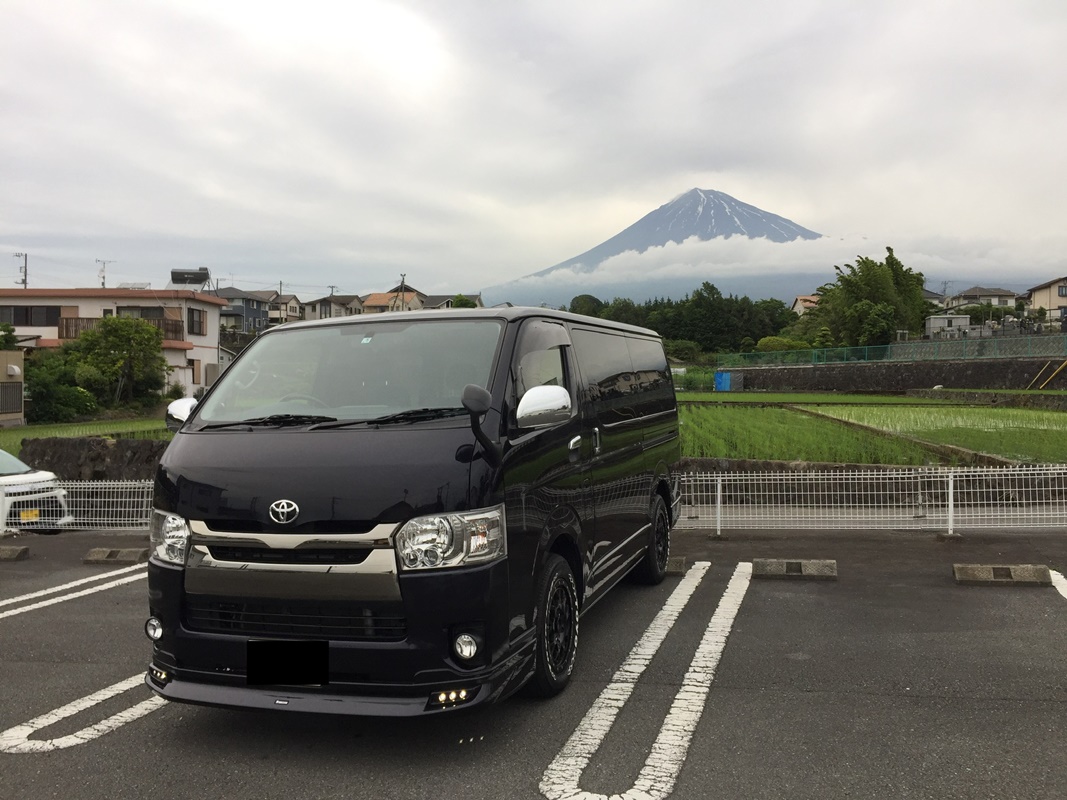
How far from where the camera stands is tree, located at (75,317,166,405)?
106 feet

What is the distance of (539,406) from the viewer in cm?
384

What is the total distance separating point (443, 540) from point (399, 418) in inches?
25.2

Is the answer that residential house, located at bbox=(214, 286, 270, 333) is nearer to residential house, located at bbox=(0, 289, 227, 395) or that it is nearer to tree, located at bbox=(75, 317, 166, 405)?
residential house, located at bbox=(0, 289, 227, 395)

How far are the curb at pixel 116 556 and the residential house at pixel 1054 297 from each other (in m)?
95.7

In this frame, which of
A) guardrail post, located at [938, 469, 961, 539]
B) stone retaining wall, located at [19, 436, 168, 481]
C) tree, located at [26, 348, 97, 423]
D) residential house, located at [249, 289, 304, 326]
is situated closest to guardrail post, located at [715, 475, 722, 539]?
guardrail post, located at [938, 469, 961, 539]

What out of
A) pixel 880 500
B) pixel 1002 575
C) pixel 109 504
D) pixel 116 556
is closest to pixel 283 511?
pixel 1002 575

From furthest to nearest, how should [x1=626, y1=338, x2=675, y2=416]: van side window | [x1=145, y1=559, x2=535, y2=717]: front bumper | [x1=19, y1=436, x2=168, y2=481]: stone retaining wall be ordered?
[x1=19, y1=436, x2=168, y2=481]: stone retaining wall, [x1=626, y1=338, x2=675, y2=416]: van side window, [x1=145, y1=559, x2=535, y2=717]: front bumper

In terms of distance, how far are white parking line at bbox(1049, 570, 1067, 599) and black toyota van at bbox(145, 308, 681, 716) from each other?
13.8 ft

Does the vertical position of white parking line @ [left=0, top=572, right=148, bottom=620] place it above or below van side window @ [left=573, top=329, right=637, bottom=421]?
below

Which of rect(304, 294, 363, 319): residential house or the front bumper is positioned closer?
the front bumper

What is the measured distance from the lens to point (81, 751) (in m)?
3.64

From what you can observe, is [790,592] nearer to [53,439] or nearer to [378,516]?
[378,516]

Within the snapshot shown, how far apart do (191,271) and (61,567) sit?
50126 millimetres

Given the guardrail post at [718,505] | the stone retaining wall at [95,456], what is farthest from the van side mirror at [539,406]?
the stone retaining wall at [95,456]
